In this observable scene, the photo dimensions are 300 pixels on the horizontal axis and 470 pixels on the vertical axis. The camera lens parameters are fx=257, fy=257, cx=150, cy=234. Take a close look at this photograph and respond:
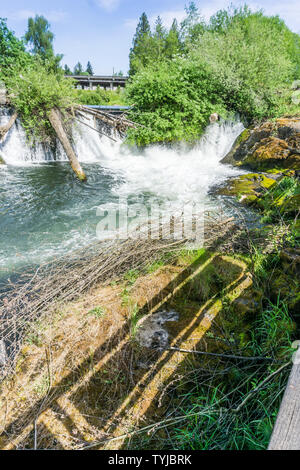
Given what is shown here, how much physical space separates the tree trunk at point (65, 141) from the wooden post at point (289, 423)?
30.3 feet

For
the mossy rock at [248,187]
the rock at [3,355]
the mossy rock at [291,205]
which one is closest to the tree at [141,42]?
the mossy rock at [248,187]

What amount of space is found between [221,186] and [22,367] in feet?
26.7

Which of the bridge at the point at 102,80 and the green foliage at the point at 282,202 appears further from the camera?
the bridge at the point at 102,80

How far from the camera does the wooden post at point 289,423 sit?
970 mm

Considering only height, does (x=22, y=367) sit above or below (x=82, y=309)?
below

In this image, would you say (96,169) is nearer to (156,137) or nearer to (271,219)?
(156,137)

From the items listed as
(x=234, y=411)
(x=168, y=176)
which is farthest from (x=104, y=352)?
(x=168, y=176)

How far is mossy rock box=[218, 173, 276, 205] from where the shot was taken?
742 cm

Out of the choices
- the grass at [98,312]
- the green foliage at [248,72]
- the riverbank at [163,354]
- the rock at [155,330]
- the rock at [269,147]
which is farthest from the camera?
the green foliage at [248,72]

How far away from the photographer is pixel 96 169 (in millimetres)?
12062

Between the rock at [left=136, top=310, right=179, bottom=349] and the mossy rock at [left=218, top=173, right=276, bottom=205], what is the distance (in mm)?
5307

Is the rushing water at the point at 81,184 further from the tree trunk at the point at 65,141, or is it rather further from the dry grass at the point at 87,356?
the dry grass at the point at 87,356

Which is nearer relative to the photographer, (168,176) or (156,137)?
(168,176)

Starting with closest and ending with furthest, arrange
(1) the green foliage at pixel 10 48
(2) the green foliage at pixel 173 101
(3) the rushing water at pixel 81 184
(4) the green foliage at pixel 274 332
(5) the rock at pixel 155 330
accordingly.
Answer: (4) the green foliage at pixel 274 332 → (5) the rock at pixel 155 330 → (3) the rushing water at pixel 81 184 → (2) the green foliage at pixel 173 101 → (1) the green foliage at pixel 10 48
